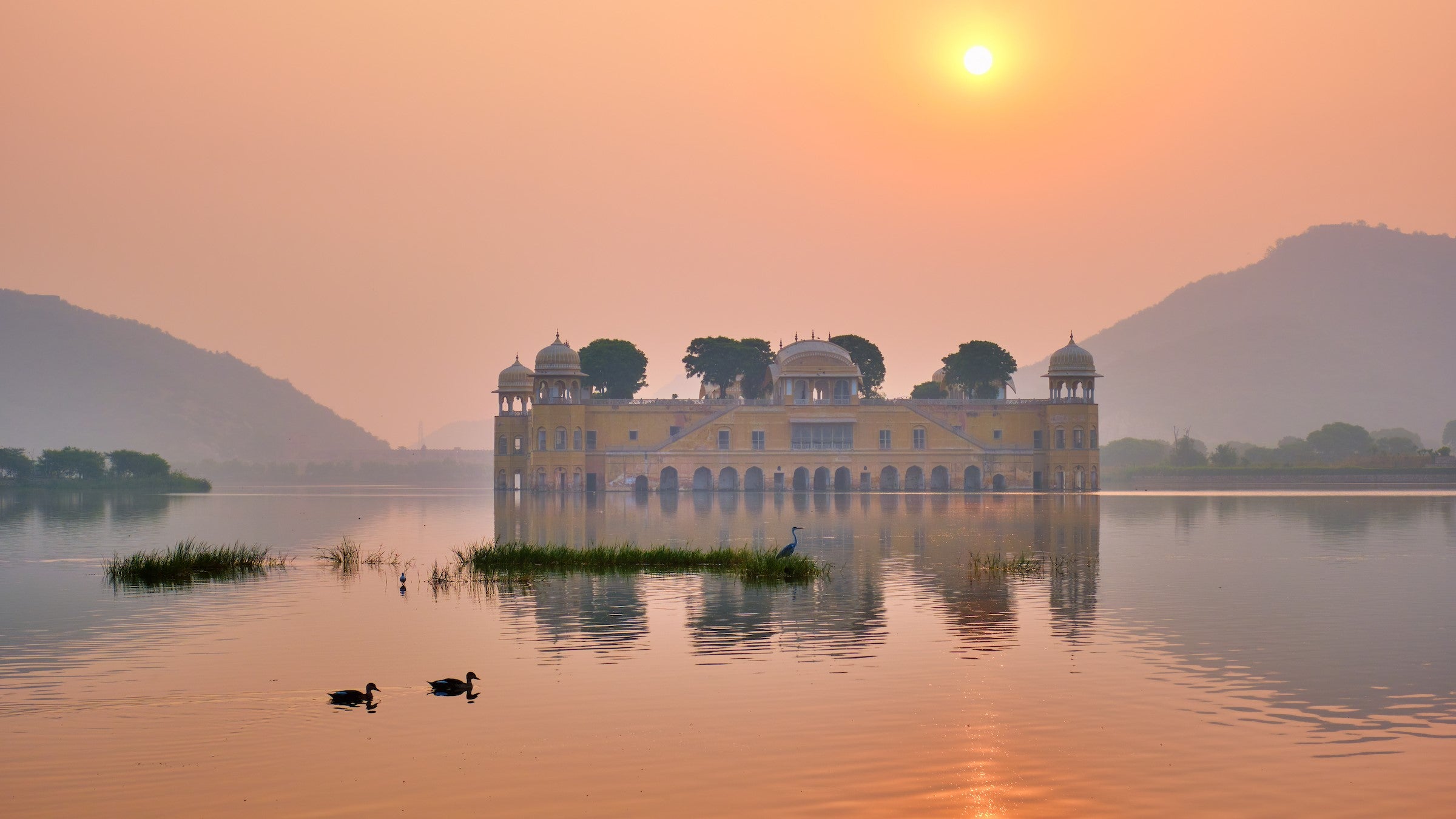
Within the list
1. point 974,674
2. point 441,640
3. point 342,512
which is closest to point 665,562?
point 441,640

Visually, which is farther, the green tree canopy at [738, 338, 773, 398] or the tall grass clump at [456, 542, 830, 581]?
the green tree canopy at [738, 338, 773, 398]

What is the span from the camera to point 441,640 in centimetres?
2280

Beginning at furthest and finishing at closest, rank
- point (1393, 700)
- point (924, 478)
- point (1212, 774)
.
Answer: point (924, 478)
point (1393, 700)
point (1212, 774)

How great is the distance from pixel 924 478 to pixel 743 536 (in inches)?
2191

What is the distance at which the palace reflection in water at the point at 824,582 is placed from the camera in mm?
23078

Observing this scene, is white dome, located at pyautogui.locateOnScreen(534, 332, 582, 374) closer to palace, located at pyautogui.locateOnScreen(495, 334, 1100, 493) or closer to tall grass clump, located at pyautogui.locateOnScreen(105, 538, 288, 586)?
palace, located at pyautogui.locateOnScreen(495, 334, 1100, 493)

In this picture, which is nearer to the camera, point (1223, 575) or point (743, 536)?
point (1223, 575)

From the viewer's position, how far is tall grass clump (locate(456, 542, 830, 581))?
32.4m

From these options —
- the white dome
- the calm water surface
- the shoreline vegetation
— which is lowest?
the calm water surface

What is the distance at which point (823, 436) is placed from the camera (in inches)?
4072

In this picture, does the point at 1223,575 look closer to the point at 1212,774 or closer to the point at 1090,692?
the point at 1090,692

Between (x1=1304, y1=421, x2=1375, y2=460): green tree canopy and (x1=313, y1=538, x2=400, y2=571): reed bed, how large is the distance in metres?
147

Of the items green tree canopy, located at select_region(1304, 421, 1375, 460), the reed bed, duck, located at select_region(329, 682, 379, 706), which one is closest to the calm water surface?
duck, located at select_region(329, 682, 379, 706)

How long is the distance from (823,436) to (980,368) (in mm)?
22137
